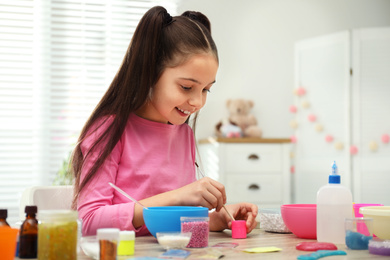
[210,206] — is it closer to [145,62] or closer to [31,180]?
[145,62]

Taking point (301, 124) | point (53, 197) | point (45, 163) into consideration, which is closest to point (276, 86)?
point (301, 124)

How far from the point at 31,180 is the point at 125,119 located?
2924mm

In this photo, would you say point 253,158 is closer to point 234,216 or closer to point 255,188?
point 255,188

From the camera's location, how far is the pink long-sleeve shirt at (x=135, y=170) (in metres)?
1.30

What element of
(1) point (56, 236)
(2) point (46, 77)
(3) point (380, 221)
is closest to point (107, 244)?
(1) point (56, 236)

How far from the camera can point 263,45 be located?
15.8 ft

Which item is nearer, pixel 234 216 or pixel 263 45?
pixel 234 216

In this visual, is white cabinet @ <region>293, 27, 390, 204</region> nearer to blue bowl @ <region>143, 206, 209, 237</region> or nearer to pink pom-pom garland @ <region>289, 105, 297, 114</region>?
pink pom-pom garland @ <region>289, 105, 297, 114</region>

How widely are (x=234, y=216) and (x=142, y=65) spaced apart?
0.48 metres

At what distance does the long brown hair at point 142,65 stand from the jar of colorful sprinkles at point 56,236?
51 cm

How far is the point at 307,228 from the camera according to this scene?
125cm

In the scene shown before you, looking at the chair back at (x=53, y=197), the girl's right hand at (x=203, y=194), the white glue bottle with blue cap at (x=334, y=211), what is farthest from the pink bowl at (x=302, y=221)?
the chair back at (x=53, y=197)

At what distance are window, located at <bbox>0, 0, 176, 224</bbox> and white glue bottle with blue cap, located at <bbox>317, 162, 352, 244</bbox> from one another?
125 inches

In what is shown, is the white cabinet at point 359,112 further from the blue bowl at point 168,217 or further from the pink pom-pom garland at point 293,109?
the blue bowl at point 168,217
